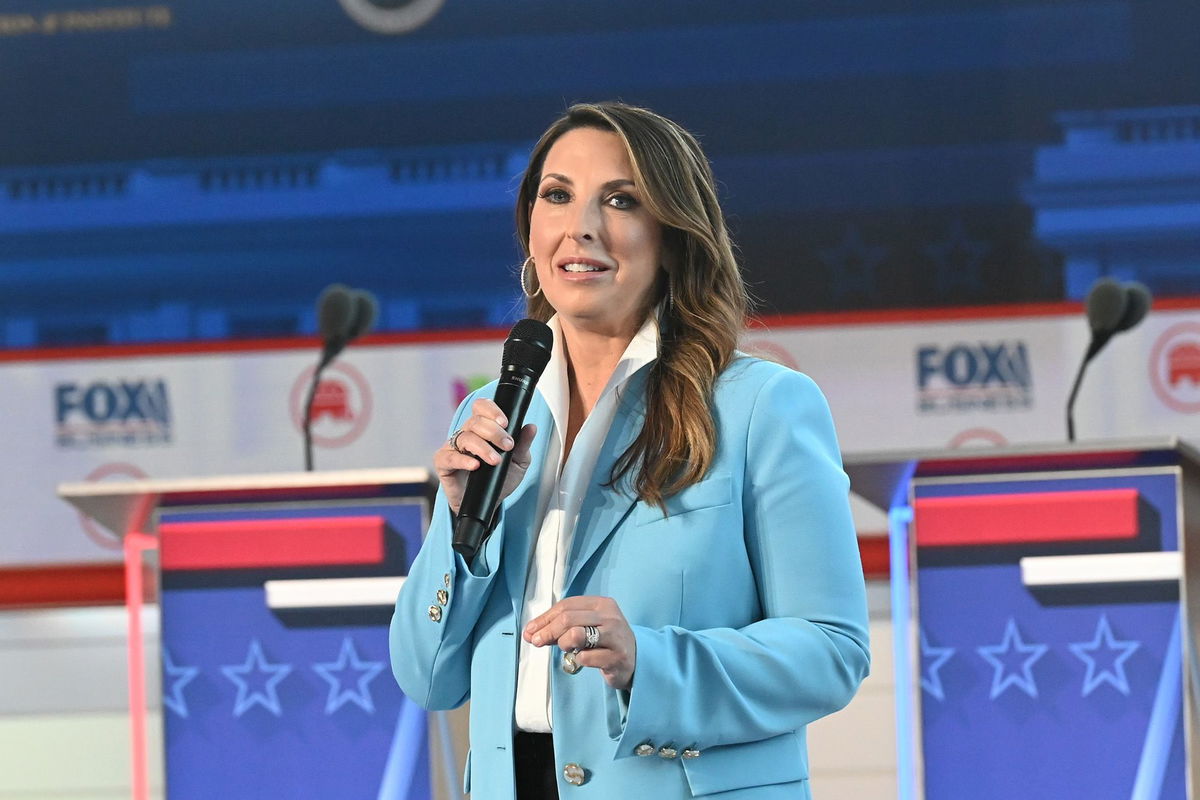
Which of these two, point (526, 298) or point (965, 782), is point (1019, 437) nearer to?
point (965, 782)

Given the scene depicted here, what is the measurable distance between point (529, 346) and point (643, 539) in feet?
0.67

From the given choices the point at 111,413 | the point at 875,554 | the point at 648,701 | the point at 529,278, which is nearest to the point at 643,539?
the point at 648,701

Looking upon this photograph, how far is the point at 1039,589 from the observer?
93.8 inches

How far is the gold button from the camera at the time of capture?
122 centimetres

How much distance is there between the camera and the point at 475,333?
4094mm

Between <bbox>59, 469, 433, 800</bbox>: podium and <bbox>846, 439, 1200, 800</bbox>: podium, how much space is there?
81 cm

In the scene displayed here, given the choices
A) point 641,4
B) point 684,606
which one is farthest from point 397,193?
point 684,606

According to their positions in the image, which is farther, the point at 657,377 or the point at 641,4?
the point at 641,4

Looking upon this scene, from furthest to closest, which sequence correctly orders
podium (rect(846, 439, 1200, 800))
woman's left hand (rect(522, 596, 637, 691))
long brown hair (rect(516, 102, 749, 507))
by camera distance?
podium (rect(846, 439, 1200, 800))
long brown hair (rect(516, 102, 749, 507))
woman's left hand (rect(522, 596, 637, 691))

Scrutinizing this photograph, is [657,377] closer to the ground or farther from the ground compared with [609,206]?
closer to the ground

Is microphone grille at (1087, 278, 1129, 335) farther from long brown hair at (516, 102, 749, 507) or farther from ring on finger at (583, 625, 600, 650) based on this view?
ring on finger at (583, 625, 600, 650)

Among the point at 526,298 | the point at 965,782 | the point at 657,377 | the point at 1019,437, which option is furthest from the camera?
the point at 1019,437

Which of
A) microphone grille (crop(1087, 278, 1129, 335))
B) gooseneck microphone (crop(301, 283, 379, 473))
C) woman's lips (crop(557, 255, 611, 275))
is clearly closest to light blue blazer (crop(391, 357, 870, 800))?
woman's lips (crop(557, 255, 611, 275))

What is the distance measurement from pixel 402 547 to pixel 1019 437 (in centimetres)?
214
